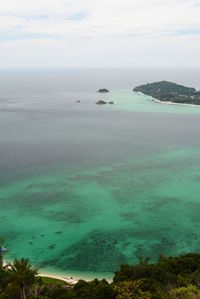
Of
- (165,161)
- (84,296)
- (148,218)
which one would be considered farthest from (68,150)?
(84,296)

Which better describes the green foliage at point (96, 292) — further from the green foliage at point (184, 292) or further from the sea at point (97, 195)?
the sea at point (97, 195)

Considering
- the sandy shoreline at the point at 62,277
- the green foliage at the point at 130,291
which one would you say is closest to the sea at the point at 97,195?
the sandy shoreline at the point at 62,277

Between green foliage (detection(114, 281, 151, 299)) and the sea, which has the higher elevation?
the sea

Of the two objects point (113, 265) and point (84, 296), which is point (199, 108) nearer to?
point (113, 265)

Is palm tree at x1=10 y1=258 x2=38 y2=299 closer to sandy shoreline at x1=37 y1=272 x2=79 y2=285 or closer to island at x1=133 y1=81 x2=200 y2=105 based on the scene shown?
sandy shoreline at x1=37 y1=272 x2=79 y2=285

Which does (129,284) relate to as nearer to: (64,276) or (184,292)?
(184,292)

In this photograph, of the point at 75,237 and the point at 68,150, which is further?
the point at 68,150

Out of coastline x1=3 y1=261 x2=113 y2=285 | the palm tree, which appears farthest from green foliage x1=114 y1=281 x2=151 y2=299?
coastline x1=3 y1=261 x2=113 y2=285
